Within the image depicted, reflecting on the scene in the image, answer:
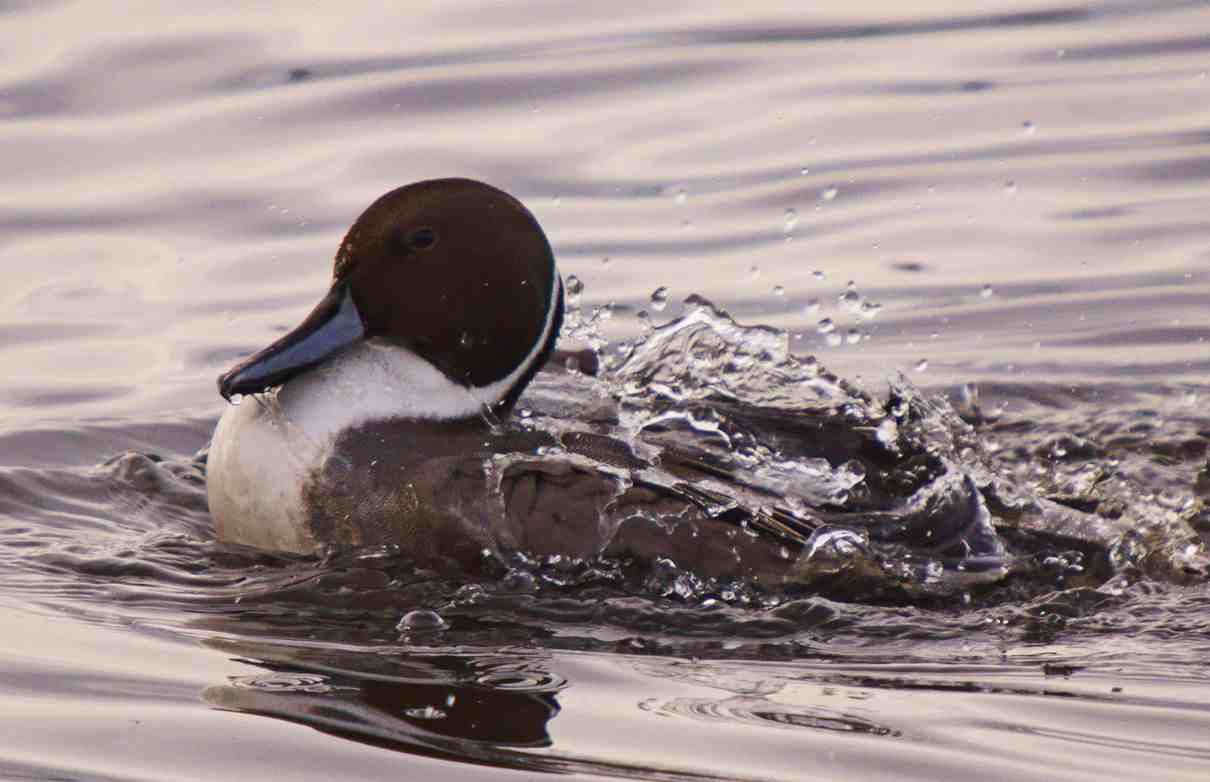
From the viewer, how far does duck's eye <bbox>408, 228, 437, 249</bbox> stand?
4996mm

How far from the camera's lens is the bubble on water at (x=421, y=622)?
4.37 m

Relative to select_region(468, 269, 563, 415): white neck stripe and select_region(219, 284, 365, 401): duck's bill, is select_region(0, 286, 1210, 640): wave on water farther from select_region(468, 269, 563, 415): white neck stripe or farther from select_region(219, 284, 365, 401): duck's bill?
select_region(219, 284, 365, 401): duck's bill

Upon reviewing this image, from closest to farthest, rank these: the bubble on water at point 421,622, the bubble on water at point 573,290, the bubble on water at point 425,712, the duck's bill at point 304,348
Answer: the bubble on water at point 425,712, the bubble on water at point 421,622, the duck's bill at point 304,348, the bubble on water at point 573,290

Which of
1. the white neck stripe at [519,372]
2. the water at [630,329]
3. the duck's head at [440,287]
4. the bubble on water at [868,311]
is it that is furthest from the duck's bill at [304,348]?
the bubble on water at [868,311]

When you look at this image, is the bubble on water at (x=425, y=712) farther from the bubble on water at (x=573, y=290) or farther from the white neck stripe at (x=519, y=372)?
the bubble on water at (x=573, y=290)

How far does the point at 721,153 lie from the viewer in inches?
356

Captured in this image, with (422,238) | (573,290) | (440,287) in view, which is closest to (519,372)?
(440,287)

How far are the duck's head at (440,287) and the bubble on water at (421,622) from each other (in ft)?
2.56

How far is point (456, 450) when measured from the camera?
4.88m

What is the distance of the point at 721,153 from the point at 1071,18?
8.98ft

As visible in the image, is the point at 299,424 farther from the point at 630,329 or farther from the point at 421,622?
the point at 630,329

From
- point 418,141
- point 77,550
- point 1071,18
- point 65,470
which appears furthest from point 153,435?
point 1071,18

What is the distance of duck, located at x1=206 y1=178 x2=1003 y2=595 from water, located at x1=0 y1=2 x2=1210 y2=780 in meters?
0.10

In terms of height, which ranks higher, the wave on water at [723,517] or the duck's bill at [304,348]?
the duck's bill at [304,348]
